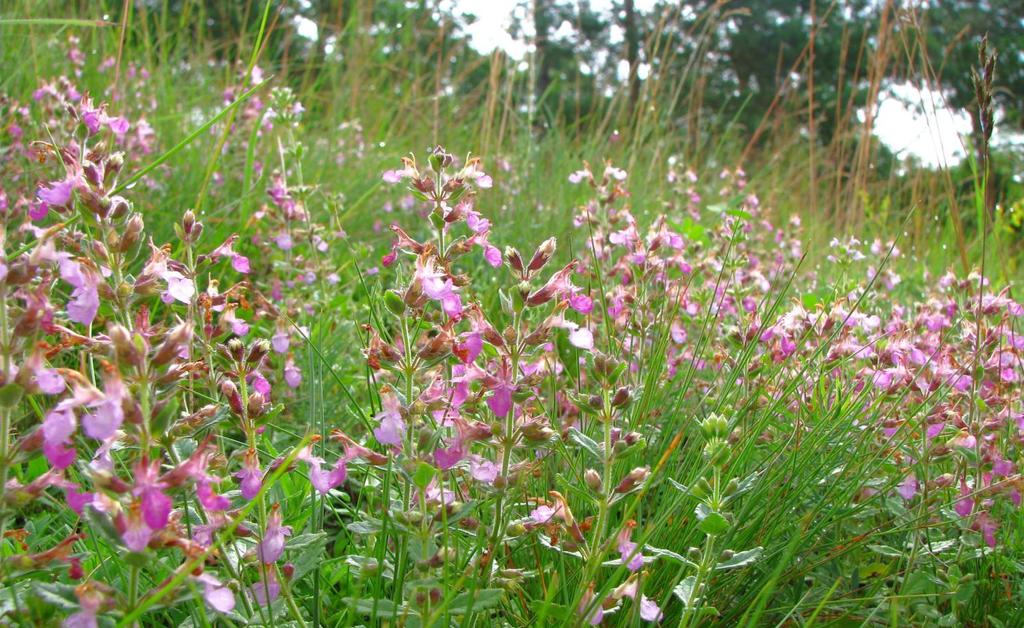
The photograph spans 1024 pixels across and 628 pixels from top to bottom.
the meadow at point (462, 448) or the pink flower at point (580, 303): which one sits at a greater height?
the pink flower at point (580, 303)

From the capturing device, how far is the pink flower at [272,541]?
3.71 ft

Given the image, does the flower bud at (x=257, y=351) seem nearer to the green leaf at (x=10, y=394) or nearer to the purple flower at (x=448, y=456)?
the purple flower at (x=448, y=456)

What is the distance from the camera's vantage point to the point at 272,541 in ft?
3.73

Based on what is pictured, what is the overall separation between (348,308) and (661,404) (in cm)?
113

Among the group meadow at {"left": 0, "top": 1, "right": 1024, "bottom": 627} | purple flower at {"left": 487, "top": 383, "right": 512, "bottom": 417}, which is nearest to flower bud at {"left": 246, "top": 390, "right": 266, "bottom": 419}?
meadow at {"left": 0, "top": 1, "right": 1024, "bottom": 627}

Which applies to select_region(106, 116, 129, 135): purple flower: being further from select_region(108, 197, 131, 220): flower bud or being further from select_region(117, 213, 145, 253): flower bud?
select_region(117, 213, 145, 253): flower bud

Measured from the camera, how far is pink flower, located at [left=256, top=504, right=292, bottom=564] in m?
1.13

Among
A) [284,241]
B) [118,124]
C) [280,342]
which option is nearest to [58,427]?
[280,342]

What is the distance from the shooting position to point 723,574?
1522mm

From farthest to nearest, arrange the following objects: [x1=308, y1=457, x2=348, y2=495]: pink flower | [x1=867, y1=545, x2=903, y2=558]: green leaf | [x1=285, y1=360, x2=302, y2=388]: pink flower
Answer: [x1=285, y1=360, x2=302, y2=388]: pink flower
[x1=867, y1=545, x2=903, y2=558]: green leaf
[x1=308, y1=457, x2=348, y2=495]: pink flower

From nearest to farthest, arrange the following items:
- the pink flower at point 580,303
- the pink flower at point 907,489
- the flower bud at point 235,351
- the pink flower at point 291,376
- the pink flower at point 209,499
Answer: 1. the pink flower at point 209,499
2. the flower bud at point 235,351
3. the pink flower at point 580,303
4. the pink flower at point 907,489
5. the pink flower at point 291,376

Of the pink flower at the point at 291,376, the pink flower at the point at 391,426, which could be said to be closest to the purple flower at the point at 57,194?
the pink flower at the point at 291,376

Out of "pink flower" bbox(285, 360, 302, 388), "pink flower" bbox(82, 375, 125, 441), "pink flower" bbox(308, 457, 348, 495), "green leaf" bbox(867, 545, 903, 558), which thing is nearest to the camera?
"pink flower" bbox(82, 375, 125, 441)

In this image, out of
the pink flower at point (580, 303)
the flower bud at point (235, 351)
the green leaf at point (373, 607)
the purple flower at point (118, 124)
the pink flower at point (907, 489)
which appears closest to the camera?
the green leaf at point (373, 607)
